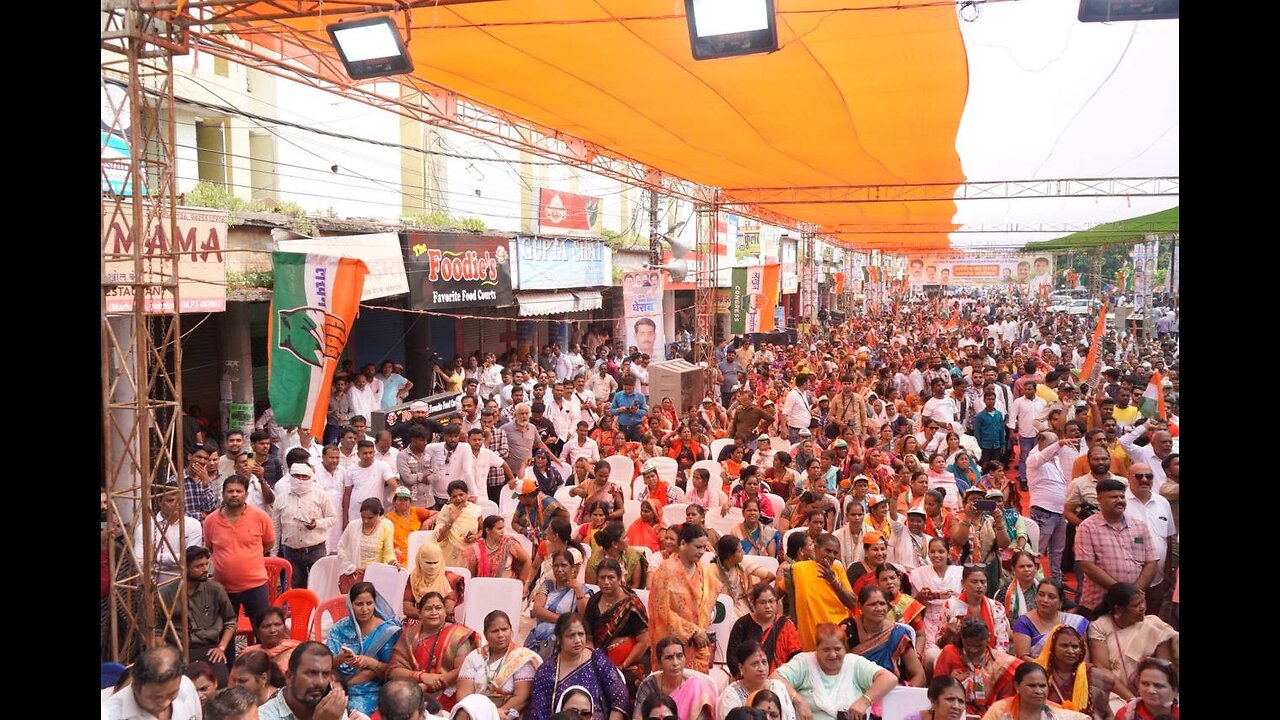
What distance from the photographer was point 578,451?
938cm

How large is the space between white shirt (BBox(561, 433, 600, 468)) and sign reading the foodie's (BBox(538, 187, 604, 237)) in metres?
10.8

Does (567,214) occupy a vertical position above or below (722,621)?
above

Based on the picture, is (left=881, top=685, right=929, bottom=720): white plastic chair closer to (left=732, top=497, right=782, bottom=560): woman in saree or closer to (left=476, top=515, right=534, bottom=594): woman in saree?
(left=732, top=497, right=782, bottom=560): woman in saree

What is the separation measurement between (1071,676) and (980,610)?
596mm

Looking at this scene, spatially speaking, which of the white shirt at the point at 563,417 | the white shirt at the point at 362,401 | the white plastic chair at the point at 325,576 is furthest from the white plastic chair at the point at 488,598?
the white shirt at the point at 362,401

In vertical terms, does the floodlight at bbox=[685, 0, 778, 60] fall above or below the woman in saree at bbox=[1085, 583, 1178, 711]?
above

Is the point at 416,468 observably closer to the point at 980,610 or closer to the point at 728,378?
the point at 980,610

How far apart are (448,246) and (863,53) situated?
923 cm

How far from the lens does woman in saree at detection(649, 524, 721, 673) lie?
4859mm

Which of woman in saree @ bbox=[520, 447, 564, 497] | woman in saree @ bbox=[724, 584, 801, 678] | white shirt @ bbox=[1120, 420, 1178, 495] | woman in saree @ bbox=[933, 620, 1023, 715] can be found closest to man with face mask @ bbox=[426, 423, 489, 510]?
woman in saree @ bbox=[520, 447, 564, 497]

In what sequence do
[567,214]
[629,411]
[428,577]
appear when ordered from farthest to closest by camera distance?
[567,214] → [629,411] → [428,577]

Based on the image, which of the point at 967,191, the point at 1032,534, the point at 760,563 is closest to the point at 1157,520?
the point at 1032,534

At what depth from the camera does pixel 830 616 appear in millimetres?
5031
